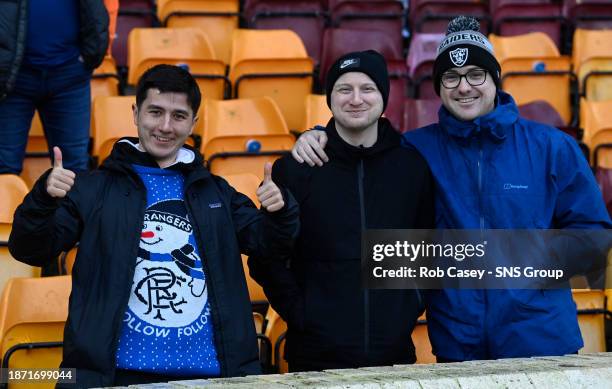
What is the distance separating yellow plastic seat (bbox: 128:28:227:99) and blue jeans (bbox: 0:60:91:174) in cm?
137

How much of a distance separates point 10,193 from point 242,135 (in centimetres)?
132

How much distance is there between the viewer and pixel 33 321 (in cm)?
342

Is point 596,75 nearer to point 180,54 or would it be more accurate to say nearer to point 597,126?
point 597,126

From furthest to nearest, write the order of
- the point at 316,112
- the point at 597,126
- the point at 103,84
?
the point at 597,126 < the point at 103,84 < the point at 316,112

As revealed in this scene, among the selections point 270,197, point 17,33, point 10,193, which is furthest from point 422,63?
point 270,197

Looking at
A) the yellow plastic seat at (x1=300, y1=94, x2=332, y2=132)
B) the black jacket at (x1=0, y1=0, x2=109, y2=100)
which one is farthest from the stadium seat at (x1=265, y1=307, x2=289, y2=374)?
the yellow plastic seat at (x1=300, y1=94, x2=332, y2=132)

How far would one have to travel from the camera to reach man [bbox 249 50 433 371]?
9.43 feet

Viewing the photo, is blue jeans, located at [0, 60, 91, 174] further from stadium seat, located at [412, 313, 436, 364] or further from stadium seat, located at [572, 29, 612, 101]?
stadium seat, located at [572, 29, 612, 101]

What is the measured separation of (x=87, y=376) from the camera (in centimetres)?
251

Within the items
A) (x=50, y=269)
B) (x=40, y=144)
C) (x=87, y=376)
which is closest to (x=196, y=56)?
(x=40, y=144)

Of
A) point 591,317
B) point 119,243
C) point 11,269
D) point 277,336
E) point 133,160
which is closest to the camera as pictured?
point 119,243

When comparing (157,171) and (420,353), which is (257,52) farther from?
(157,171)

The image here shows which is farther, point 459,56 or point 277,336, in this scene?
point 277,336

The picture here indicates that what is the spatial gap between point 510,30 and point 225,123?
8.86 ft
